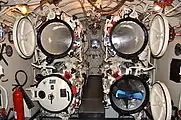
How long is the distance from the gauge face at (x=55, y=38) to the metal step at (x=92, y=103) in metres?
1.86

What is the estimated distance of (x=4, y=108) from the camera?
14.9 feet

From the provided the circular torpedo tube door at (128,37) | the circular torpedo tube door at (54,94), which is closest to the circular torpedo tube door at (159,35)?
the circular torpedo tube door at (128,37)

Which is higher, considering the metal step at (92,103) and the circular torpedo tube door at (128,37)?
the circular torpedo tube door at (128,37)

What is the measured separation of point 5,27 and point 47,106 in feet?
6.05

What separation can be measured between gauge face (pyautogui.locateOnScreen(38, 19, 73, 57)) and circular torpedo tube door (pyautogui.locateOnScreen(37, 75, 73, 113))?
1.82 ft

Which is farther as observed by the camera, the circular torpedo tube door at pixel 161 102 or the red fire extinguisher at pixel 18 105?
the red fire extinguisher at pixel 18 105

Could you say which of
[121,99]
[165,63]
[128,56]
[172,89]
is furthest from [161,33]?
[165,63]

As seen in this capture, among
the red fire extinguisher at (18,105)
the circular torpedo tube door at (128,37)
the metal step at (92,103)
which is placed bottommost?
the metal step at (92,103)

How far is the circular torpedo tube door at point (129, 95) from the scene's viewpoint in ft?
15.4

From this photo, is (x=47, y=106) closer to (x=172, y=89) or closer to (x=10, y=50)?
(x=10, y=50)

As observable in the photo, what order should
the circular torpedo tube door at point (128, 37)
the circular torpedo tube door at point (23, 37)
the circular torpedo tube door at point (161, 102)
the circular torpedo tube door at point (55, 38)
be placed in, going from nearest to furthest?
the circular torpedo tube door at point (161, 102) < the circular torpedo tube door at point (23, 37) < the circular torpedo tube door at point (128, 37) < the circular torpedo tube door at point (55, 38)

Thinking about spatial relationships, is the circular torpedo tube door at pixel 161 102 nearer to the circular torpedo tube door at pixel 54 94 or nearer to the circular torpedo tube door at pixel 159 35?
the circular torpedo tube door at pixel 159 35

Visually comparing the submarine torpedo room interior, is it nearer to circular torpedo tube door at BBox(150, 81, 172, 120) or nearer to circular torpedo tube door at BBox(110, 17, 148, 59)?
circular torpedo tube door at BBox(110, 17, 148, 59)

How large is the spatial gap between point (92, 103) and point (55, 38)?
246cm
